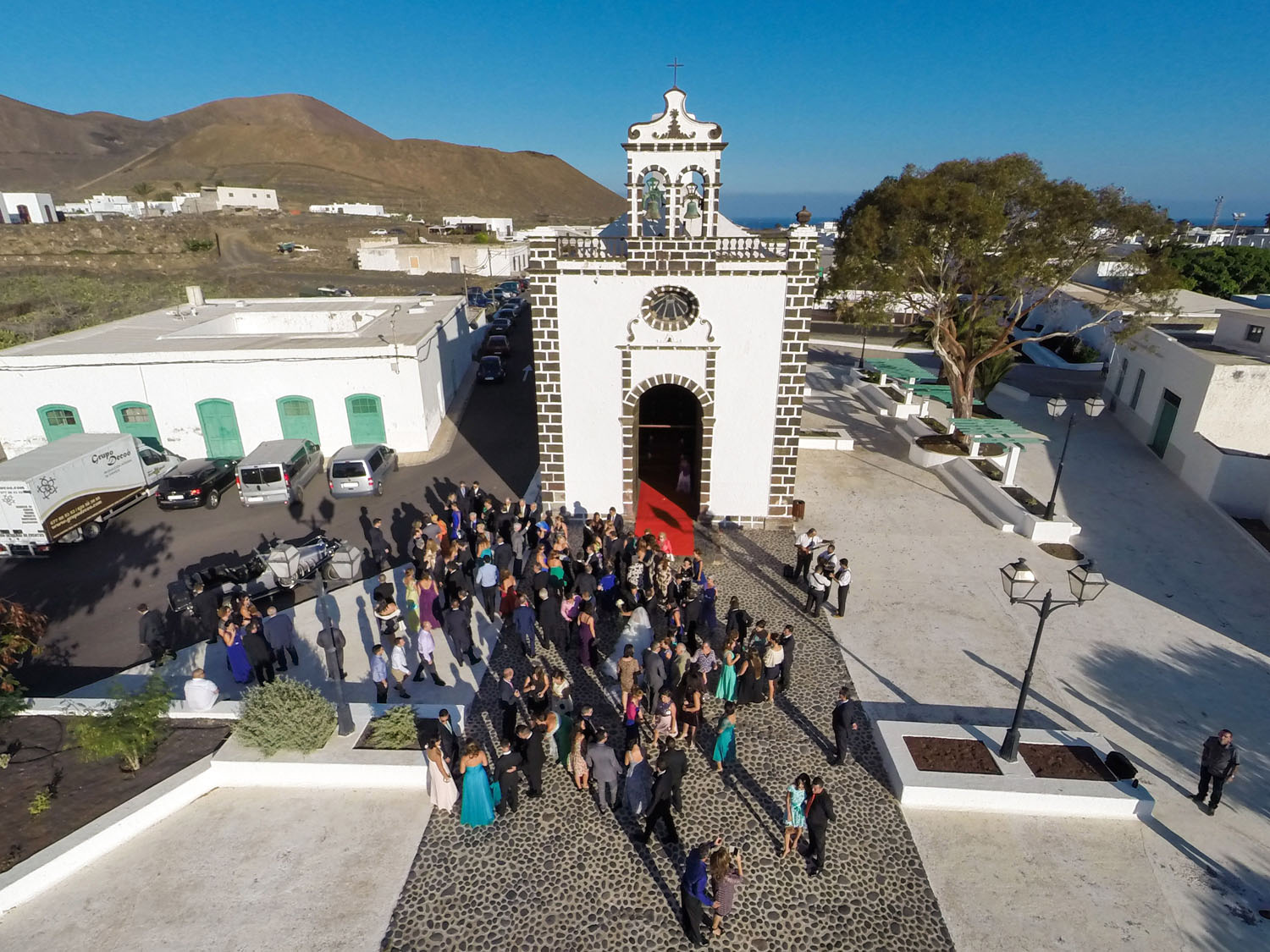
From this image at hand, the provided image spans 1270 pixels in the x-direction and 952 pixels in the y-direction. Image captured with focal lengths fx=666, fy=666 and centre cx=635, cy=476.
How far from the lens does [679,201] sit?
1683cm

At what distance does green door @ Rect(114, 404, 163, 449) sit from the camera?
2006 cm

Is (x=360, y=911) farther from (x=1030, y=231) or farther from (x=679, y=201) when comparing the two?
(x=1030, y=231)

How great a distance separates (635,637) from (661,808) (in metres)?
3.78

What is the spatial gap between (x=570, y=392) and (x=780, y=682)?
8365 millimetres

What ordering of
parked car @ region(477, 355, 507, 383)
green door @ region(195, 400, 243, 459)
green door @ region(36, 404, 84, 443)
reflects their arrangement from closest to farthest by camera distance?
green door @ region(36, 404, 84, 443)
green door @ region(195, 400, 243, 459)
parked car @ region(477, 355, 507, 383)

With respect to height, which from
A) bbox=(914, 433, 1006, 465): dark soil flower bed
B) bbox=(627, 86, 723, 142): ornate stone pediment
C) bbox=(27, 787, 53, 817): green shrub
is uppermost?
bbox=(627, 86, 723, 142): ornate stone pediment

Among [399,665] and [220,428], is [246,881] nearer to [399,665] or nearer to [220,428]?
[399,665]

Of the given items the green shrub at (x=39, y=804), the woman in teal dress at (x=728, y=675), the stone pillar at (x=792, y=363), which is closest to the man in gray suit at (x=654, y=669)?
the woman in teal dress at (x=728, y=675)

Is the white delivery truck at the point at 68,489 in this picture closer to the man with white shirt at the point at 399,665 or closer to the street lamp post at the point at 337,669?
the street lamp post at the point at 337,669

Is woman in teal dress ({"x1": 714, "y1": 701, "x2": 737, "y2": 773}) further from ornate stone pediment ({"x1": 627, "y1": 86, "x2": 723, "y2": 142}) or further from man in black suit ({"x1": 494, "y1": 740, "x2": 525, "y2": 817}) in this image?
ornate stone pediment ({"x1": 627, "y1": 86, "x2": 723, "y2": 142})

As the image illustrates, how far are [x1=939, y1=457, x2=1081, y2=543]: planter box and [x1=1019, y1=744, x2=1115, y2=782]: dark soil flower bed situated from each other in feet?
24.8

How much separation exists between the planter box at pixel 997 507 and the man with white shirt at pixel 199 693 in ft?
55.5

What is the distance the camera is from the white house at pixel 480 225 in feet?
296

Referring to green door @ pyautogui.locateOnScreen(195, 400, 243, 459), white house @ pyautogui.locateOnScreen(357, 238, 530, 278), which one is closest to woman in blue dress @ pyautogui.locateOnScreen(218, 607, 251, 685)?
green door @ pyautogui.locateOnScreen(195, 400, 243, 459)
